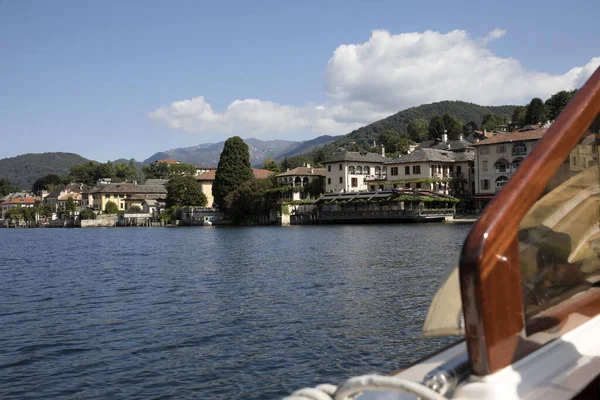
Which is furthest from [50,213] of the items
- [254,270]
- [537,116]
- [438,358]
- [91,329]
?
[438,358]

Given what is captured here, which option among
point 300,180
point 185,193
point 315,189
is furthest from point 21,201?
point 315,189

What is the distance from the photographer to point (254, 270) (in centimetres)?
2517

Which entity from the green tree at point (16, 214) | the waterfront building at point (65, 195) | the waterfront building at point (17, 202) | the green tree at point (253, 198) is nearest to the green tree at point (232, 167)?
the green tree at point (253, 198)

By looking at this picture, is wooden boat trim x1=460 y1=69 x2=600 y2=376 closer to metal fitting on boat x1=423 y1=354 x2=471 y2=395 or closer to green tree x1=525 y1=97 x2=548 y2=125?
metal fitting on boat x1=423 y1=354 x2=471 y2=395

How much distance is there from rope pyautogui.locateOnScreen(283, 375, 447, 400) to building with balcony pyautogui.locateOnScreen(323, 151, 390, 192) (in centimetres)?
8147

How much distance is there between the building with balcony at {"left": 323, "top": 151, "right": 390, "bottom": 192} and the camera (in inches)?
3322

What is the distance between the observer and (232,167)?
9281cm

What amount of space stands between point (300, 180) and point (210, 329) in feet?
254

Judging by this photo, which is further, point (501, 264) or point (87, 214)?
point (87, 214)

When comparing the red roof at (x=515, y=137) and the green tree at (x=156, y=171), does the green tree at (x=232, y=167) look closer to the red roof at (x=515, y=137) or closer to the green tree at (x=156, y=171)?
the red roof at (x=515, y=137)

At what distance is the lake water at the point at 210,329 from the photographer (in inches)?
372

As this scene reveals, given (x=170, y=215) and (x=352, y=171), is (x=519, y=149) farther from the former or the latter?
(x=170, y=215)

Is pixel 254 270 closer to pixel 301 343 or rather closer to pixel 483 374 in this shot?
pixel 301 343

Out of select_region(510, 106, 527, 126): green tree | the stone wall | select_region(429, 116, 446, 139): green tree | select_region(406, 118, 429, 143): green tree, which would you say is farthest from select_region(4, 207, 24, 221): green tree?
select_region(510, 106, 527, 126): green tree
